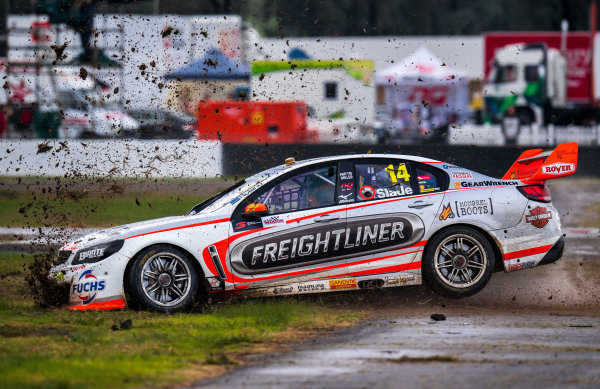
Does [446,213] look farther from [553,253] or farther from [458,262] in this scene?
[553,253]

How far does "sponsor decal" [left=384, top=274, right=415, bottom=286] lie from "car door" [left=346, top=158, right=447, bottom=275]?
66mm

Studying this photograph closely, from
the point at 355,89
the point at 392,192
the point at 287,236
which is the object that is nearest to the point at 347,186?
the point at 392,192

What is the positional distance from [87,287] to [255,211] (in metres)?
1.57

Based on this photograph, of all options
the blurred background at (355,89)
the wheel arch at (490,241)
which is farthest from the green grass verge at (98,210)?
the wheel arch at (490,241)

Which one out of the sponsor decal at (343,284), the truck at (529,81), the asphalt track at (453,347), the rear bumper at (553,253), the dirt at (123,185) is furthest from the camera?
the truck at (529,81)

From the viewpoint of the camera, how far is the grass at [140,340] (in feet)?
17.4

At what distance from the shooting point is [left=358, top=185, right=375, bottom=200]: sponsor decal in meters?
8.00

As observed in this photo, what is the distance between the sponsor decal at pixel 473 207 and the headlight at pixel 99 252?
299cm

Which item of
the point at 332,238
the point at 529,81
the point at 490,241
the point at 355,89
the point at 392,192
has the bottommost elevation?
the point at 490,241

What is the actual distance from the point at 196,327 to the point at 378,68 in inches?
1459

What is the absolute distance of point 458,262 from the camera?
8008 mm

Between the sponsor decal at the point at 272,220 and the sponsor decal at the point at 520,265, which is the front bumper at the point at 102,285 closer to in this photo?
the sponsor decal at the point at 272,220

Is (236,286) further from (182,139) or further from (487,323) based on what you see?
(182,139)

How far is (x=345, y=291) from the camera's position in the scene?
8.50m
